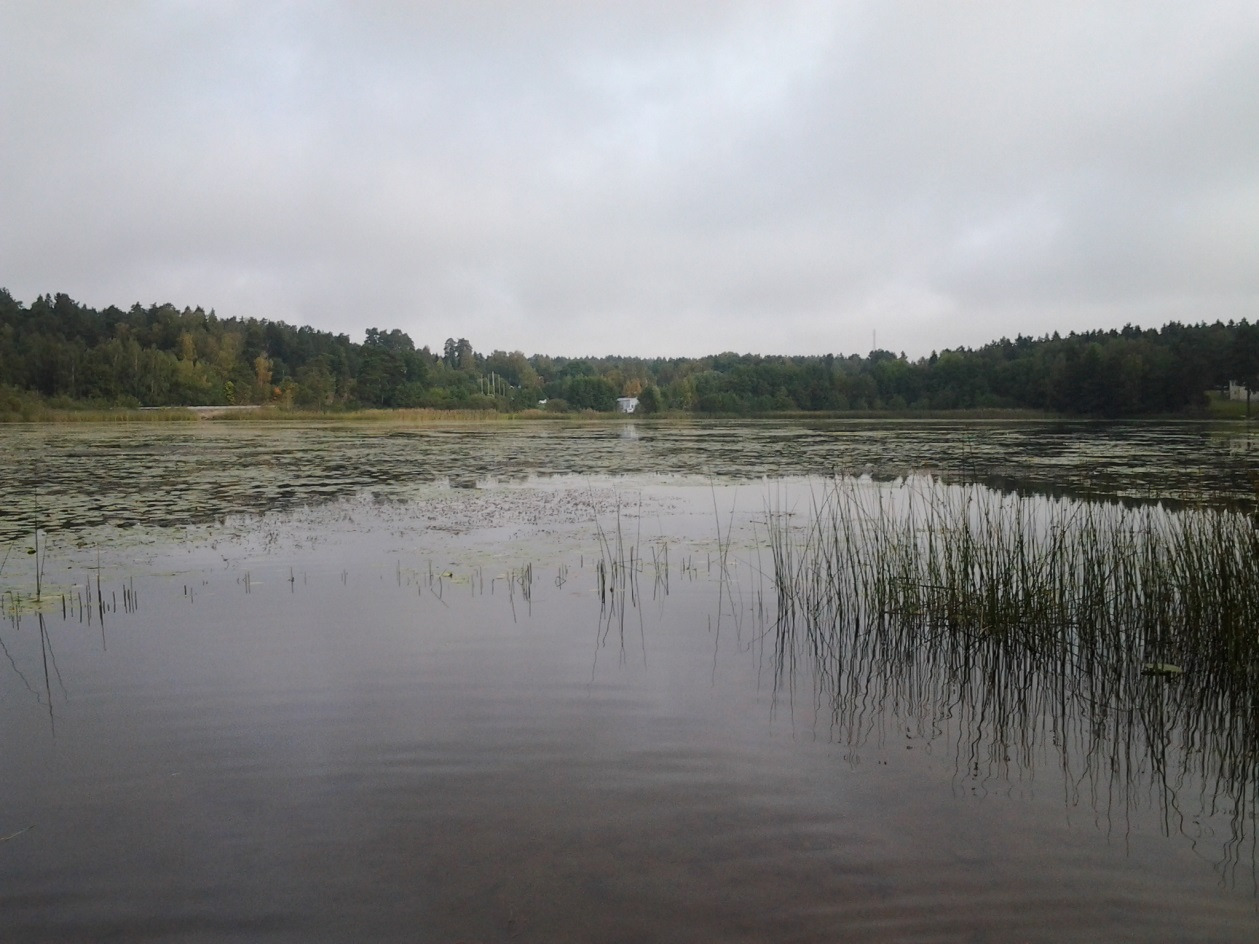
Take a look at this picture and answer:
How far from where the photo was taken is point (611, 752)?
3533mm

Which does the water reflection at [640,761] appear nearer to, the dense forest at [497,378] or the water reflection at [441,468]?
the water reflection at [441,468]

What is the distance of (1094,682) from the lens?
4.23 m

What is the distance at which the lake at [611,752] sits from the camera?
2492 millimetres

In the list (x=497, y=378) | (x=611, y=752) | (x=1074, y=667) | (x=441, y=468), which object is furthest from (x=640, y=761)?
(x=497, y=378)

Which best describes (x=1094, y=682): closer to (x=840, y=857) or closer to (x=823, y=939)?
(x=840, y=857)

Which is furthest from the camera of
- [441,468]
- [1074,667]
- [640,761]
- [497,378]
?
[497,378]

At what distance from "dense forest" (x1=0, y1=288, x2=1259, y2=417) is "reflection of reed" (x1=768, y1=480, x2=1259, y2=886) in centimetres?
4902

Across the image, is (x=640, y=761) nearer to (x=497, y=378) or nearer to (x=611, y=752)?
(x=611, y=752)

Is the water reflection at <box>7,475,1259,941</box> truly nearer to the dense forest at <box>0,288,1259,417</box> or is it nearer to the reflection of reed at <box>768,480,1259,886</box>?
the reflection of reed at <box>768,480,1259,886</box>

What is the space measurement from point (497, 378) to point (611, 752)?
10113 centimetres

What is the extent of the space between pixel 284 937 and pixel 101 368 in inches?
2784

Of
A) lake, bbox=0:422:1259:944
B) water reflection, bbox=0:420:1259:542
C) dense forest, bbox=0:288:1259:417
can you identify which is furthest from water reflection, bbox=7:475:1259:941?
dense forest, bbox=0:288:1259:417

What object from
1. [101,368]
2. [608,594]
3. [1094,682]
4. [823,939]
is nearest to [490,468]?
[608,594]

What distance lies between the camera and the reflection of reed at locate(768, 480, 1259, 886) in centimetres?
333
